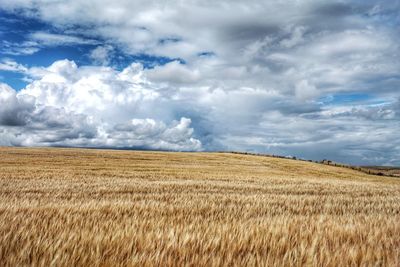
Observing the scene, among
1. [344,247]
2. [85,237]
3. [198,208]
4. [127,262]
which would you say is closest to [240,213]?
[198,208]

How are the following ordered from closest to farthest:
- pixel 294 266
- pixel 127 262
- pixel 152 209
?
pixel 127 262, pixel 294 266, pixel 152 209

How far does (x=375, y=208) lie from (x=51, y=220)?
1021 centimetres

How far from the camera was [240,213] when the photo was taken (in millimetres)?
9656

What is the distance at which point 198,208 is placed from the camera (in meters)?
10.2

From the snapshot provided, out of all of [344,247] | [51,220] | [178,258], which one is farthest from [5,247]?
[344,247]

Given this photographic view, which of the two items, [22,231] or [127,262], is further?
[22,231]

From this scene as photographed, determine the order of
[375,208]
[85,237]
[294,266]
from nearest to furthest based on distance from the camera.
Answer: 1. [294,266]
2. [85,237]
3. [375,208]

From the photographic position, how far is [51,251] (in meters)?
4.36

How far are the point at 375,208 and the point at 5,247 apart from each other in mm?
11550

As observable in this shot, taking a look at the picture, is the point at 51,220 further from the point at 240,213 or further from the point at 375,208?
the point at 375,208

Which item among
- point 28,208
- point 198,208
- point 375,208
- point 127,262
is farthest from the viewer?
point 375,208

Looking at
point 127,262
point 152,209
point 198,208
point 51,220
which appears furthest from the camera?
point 198,208

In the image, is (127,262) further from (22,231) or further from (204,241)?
(22,231)

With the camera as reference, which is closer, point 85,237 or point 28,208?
point 85,237
